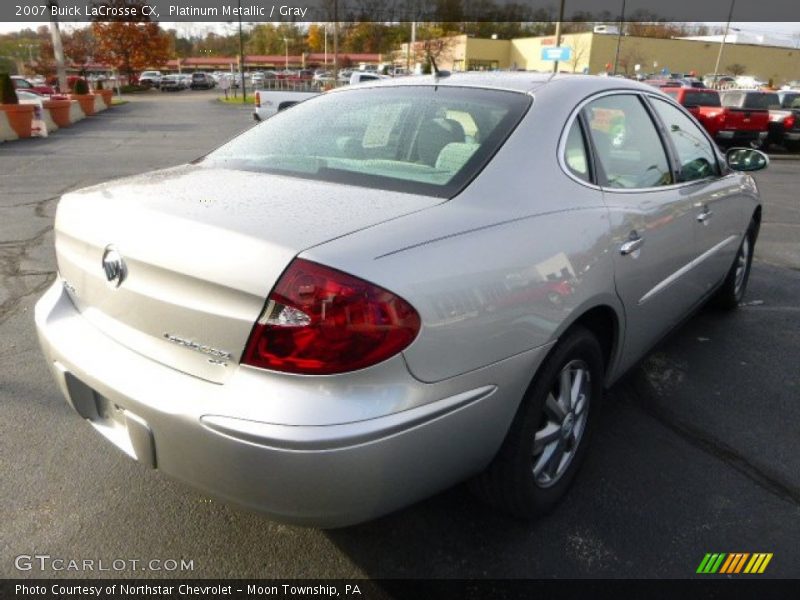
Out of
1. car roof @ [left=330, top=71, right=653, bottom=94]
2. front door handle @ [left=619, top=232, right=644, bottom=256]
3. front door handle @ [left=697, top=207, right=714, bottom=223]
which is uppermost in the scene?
car roof @ [left=330, top=71, right=653, bottom=94]

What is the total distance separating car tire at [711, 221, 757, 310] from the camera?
14.5 feet

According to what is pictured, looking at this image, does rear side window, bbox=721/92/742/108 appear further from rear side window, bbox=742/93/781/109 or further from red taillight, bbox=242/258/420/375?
red taillight, bbox=242/258/420/375

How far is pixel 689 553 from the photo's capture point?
2.26m

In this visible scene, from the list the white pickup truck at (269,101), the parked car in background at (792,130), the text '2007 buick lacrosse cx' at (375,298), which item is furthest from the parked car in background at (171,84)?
the text '2007 buick lacrosse cx' at (375,298)

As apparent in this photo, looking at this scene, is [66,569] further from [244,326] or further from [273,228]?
[273,228]

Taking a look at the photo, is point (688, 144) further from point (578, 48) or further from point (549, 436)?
point (578, 48)

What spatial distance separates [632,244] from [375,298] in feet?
4.51

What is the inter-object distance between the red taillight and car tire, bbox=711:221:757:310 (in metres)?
3.48

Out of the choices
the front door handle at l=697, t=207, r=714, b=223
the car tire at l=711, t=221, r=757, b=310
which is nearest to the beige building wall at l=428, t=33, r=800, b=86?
the car tire at l=711, t=221, r=757, b=310

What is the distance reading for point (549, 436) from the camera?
2.37 metres

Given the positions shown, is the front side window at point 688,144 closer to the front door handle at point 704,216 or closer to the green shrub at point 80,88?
the front door handle at point 704,216

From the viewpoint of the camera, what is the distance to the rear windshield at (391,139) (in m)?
2.22

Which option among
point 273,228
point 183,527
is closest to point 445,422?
point 273,228

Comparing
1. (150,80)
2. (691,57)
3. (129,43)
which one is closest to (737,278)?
(150,80)
